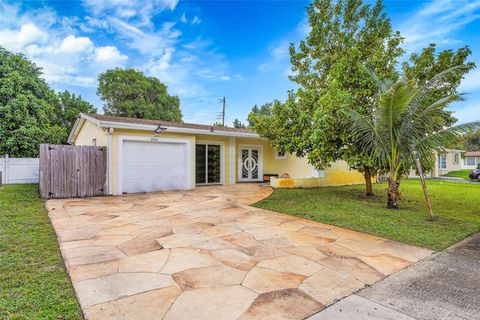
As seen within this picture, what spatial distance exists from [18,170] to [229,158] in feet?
35.8

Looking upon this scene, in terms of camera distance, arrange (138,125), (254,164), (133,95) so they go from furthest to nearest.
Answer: (133,95), (254,164), (138,125)

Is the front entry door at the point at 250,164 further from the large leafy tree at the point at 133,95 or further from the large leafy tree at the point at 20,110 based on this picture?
the large leafy tree at the point at 133,95

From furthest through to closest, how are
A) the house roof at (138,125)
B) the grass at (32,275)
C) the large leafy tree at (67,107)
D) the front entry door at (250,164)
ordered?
the large leafy tree at (67,107)
the front entry door at (250,164)
the house roof at (138,125)
the grass at (32,275)

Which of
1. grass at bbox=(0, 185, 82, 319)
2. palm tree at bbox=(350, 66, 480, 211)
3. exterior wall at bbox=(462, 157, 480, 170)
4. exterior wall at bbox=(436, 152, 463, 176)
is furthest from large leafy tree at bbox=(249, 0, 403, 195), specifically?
exterior wall at bbox=(462, 157, 480, 170)

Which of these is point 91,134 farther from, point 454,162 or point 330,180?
point 454,162

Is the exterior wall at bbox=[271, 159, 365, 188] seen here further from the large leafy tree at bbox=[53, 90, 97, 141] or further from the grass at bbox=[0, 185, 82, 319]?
the large leafy tree at bbox=[53, 90, 97, 141]

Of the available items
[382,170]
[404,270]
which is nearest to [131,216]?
[404,270]

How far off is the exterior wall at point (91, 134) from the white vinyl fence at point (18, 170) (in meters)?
2.64

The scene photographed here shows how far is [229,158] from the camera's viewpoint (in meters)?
13.8

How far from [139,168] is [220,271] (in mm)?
8389

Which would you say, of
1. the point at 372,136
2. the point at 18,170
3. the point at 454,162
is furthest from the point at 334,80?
the point at 454,162

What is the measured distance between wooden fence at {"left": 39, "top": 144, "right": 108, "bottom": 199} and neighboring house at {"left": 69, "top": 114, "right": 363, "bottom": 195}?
373 millimetres

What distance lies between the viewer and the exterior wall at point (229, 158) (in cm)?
1001

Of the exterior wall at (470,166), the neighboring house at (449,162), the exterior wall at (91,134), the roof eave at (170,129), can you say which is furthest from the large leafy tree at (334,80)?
the exterior wall at (470,166)
